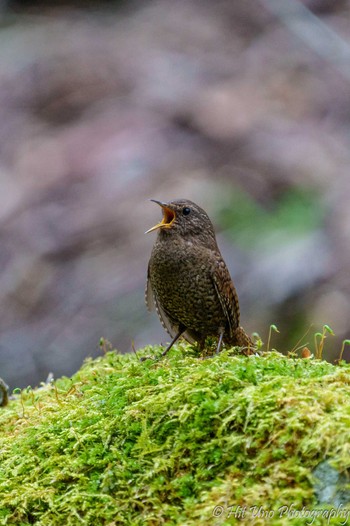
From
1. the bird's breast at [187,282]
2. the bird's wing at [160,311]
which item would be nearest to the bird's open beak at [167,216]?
the bird's breast at [187,282]

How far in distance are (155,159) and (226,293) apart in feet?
14.8

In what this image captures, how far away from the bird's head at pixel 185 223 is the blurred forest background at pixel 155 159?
2476mm

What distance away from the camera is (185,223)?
390cm

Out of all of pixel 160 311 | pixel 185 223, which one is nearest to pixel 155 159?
pixel 160 311

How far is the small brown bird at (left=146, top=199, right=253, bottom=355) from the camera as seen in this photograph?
3777 millimetres

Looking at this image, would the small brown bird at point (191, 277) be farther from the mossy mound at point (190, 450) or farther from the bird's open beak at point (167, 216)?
the mossy mound at point (190, 450)

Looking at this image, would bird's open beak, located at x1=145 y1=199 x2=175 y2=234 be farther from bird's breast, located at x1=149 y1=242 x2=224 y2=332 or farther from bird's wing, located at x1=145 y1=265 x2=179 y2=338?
bird's wing, located at x1=145 y1=265 x2=179 y2=338

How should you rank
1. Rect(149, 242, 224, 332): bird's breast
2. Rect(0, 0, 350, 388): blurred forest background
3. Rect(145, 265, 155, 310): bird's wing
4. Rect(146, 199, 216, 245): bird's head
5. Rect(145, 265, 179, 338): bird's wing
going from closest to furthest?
Rect(149, 242, 224, 332): bird's breast, Rect(146, 199, 216, 245): bird's head, Rect(145, 265, 179, 338): bird's wing, Rect(145, 265, 155, 310): bird's wing, Rect(0, 0, 350, 388): blurred forest background

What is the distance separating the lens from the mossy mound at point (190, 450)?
224 centimetres

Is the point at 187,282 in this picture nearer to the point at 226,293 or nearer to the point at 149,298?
the point at 226,293

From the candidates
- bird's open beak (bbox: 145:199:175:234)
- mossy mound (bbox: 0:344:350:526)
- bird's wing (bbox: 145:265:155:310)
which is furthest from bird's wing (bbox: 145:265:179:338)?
mossy mound (bbox: 0:344:350:526)

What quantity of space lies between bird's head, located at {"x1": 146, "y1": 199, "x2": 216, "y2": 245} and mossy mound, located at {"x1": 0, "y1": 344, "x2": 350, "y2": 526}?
1056mm

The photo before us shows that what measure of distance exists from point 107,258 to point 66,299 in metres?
0.55

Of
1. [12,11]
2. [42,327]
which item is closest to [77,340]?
[42,327]
